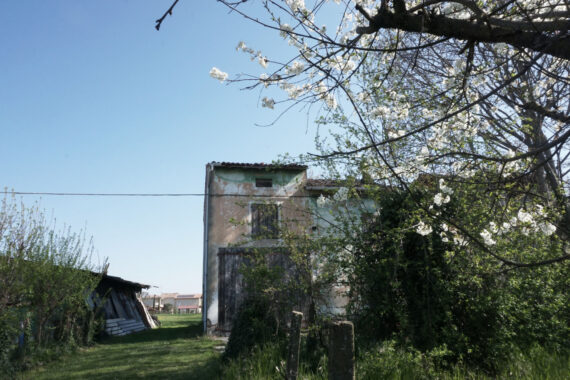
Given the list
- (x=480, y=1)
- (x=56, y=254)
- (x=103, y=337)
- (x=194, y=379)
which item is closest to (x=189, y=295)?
(x=103, y=337)

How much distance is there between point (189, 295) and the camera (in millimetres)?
56719

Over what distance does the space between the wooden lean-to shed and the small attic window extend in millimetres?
5884

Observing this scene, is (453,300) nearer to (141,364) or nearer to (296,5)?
(296,5)

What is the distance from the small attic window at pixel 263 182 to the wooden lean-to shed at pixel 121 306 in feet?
19.3

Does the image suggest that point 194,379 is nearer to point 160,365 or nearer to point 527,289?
point 160,365

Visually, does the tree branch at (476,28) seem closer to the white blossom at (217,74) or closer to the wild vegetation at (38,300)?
the white blossom at (217,74)

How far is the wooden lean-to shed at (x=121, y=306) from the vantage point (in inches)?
573

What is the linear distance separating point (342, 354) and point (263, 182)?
1133 centimetres

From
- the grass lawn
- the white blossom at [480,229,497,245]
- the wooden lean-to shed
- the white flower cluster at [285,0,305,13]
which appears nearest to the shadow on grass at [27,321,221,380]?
the grass lawn

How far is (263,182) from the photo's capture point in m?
13.8

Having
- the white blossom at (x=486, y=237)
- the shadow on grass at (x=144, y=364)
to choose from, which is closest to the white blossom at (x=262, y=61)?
the white blossom at (x=486, y=237)

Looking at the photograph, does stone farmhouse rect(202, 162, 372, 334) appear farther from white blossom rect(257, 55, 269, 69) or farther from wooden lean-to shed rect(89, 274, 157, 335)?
white blossom rect(257, 55, 269, 69)

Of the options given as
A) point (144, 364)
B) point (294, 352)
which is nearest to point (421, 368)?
point (294, 352)

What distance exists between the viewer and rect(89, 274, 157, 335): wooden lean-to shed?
14.6 metres
